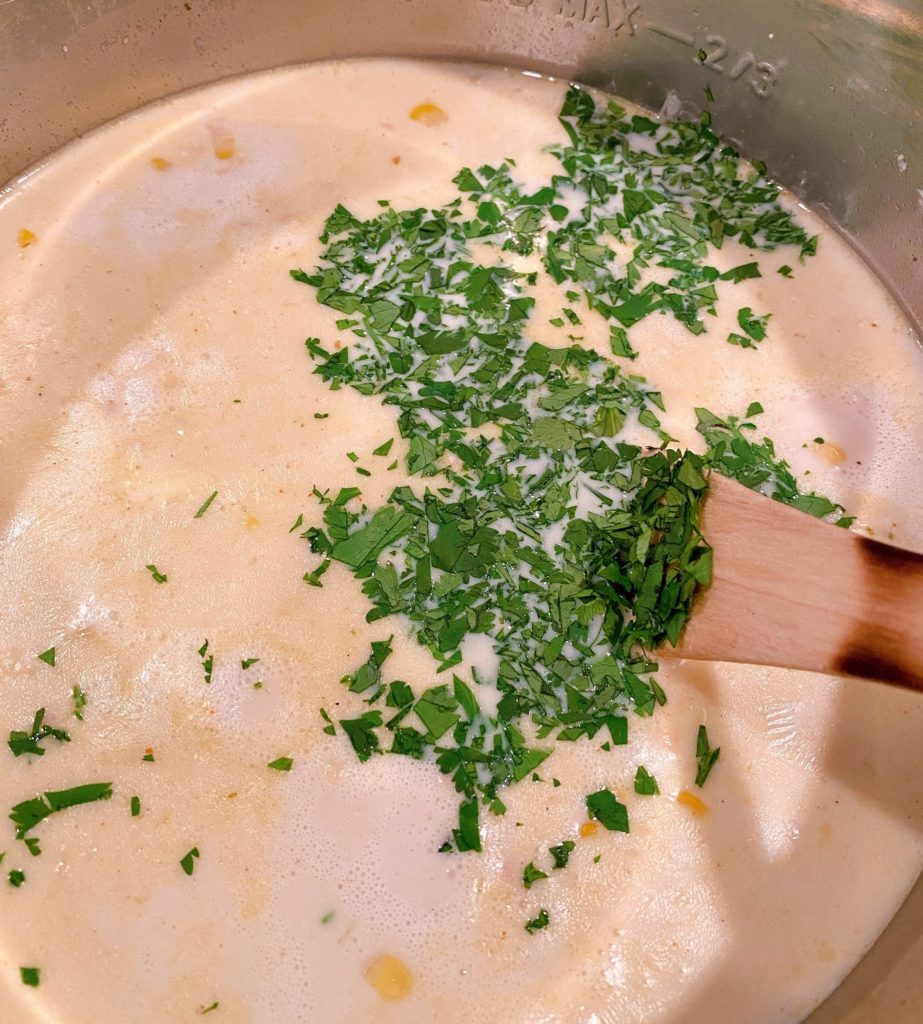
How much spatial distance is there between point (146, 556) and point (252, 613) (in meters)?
0.22

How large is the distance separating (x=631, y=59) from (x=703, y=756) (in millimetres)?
1606

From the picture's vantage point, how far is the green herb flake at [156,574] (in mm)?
1558

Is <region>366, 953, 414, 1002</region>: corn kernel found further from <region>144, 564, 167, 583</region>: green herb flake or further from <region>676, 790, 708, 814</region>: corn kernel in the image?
<region>144, 564, 167, 583</region>: green herb flake

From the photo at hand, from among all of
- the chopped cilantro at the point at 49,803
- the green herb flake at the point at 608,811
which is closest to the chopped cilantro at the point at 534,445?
the green herb flake at the point at 608,811

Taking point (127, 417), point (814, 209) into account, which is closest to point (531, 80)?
point (814, 209)

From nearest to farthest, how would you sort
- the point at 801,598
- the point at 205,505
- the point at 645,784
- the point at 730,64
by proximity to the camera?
the point at 801,598, the point at 645,784, the point at 205,505, the point at 730,64

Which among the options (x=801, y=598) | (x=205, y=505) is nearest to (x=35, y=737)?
(x=205, y=505)

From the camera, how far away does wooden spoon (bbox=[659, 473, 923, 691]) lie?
1300 millimetres

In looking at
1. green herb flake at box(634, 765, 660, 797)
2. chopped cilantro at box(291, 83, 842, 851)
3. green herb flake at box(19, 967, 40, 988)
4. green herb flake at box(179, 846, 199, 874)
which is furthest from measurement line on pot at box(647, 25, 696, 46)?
green herb flake at box(19, 967, 40, 988)

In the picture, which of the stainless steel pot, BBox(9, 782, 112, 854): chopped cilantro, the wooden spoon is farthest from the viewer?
the stainless steel pot

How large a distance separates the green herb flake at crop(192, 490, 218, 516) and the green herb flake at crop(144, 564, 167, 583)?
0.38 feet

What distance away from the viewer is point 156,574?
1559 mm

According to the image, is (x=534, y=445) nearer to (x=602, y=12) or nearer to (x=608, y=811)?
(x=608, y=811)

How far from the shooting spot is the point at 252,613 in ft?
5.07
